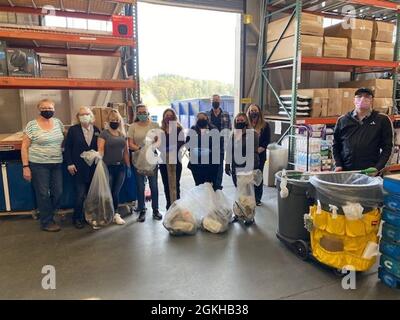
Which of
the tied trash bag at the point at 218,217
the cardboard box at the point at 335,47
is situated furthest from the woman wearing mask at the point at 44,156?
the cardboard box at the point at 335,47

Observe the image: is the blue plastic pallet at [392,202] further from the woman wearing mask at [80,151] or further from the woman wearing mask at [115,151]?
the woman wearing mask at [80,151]

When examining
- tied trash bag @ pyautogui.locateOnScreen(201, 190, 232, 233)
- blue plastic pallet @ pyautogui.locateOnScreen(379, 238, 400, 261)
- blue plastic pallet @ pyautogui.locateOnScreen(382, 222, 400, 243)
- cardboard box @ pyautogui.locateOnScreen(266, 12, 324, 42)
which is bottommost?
tied trash bag @ pyautogui.locateOnScreen(201, 190, 232, 233)

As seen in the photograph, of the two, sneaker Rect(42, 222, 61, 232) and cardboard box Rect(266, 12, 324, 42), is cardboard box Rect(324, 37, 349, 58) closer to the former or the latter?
cardboard box Rect(266, 12, 324, 42)

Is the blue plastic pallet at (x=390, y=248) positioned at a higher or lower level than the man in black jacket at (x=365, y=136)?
lower

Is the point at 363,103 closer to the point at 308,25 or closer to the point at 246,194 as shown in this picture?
the point at 246,194

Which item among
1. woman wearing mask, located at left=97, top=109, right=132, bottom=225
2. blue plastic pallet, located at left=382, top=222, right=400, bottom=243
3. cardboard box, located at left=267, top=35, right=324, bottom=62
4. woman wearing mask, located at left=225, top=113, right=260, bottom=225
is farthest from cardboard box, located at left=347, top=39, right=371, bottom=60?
woman wearing mask, located at left=97, top=109, right=132, bottom=225

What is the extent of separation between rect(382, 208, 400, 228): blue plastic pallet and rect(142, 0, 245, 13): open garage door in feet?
14.7

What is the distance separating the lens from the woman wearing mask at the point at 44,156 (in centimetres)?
325

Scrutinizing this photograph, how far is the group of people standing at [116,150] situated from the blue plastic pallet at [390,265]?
1.64 m

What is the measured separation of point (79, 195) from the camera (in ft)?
11.7

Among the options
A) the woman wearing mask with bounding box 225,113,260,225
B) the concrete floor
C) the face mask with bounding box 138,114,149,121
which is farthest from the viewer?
the woman wearing mask with bounding box 225,113,260,225

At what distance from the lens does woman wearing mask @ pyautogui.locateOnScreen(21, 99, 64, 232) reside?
10.7ft

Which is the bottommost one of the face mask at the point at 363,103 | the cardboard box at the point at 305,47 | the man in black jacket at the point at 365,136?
the man in black jacket at the point at 365,136
